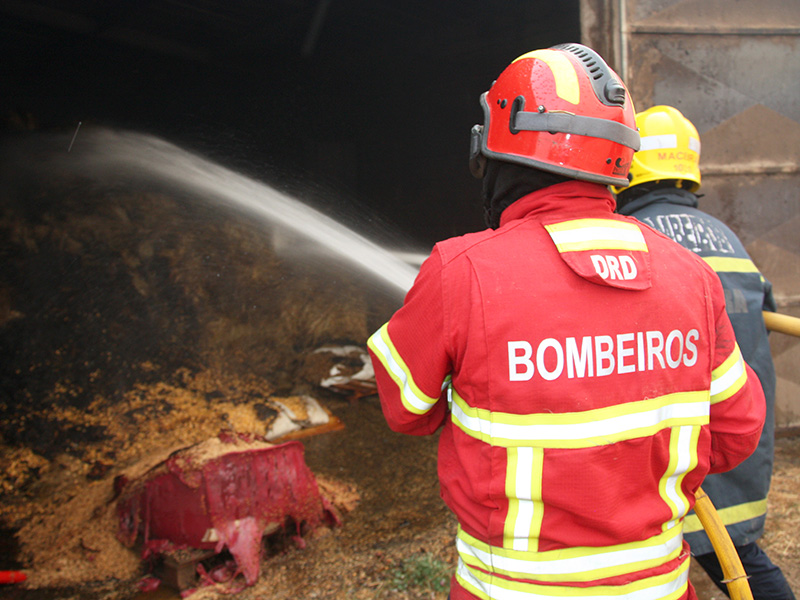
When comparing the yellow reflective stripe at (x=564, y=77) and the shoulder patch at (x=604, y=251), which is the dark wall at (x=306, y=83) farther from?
the shoulder patch at (x=604, y=251)

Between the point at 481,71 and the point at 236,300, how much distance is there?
3308 mm

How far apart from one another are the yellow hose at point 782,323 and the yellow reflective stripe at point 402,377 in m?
1.41

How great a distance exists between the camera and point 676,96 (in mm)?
3639

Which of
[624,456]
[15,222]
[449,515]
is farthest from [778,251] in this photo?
[15,222]

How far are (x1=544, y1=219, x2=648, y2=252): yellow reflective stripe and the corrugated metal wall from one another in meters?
2.81

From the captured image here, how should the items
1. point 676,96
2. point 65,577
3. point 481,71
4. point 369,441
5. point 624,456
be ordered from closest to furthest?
point 624,456 → point 65,577 → point 676,96 → point 369,441 → point 481,71

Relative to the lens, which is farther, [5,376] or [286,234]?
[286,234]

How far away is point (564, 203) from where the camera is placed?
1.16m

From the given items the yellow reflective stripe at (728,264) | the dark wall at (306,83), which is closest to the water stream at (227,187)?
the dark wall at (306,83)

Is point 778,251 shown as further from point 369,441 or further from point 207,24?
point 207,24

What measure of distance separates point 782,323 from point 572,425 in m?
1.33

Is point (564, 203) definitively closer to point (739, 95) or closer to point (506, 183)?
point (506, 183)

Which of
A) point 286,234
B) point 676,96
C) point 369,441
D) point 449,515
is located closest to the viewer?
point 449,515

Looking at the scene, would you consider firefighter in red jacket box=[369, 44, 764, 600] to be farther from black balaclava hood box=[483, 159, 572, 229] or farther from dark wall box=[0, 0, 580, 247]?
dark wall box=[0, 0, 580, 247]
